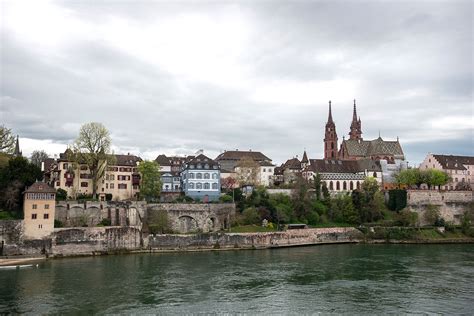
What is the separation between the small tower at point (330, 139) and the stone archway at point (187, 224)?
161 ft

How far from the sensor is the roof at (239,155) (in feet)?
279

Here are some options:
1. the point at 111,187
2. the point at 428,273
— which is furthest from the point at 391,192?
the point at 111,187

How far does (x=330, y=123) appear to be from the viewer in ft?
317

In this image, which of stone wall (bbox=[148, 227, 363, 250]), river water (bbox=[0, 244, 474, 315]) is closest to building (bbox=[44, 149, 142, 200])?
stone wall (bbox=[148, 227, 363, 250])

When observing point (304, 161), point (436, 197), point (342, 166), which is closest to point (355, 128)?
point (304, 161)

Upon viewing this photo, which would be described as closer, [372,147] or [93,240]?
[93,240]

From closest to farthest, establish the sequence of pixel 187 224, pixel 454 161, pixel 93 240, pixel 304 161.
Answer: pixel 93 240
pixel 187 224
pixel 304 161
pixel 454 161

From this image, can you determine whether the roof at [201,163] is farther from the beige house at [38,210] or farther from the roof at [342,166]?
the beige house at [38,210]

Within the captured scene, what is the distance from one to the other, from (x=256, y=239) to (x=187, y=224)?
8.61 m

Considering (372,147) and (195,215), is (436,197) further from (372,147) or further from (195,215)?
(195,215)

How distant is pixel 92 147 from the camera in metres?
53.6

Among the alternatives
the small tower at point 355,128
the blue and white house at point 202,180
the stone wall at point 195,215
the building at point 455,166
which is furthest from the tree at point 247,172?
the small tower at point 355,128

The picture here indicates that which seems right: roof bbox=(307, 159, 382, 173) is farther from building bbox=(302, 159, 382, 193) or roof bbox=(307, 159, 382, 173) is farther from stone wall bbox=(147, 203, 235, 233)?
stone wall bbox=(147, 203, 235, 233)

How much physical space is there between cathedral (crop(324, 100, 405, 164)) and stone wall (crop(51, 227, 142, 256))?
54132 mm
